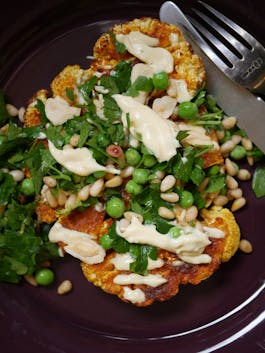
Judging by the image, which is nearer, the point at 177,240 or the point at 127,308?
the point at 177,240

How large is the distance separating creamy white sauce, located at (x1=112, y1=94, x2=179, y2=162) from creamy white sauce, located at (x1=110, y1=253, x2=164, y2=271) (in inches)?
17.5

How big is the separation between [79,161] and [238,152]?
763 millimetres

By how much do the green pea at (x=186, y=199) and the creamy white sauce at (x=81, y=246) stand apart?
41 centimetres

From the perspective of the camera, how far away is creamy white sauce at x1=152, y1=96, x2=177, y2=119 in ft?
7.76

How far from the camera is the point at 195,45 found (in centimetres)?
247

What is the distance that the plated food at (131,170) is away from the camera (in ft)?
7.61

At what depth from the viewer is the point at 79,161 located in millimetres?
2320

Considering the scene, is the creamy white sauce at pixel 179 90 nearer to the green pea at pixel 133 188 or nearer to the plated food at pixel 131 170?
the plated food at pixel 131 170

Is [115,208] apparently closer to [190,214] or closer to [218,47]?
[190,214]

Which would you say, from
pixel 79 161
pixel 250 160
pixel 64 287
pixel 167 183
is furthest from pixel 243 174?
pixel 64 287

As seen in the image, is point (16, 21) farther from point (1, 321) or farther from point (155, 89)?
point (1, 321)

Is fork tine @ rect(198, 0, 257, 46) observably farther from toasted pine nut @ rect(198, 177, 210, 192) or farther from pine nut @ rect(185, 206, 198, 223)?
pine nut @ rect(185, 206, 198, 223)

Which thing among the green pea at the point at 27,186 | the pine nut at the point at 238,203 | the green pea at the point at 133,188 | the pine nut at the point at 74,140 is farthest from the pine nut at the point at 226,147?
the green pea at the point at 27,186

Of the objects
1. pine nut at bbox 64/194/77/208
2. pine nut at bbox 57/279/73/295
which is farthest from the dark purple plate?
pine nut at bbox 64/194/77/208
